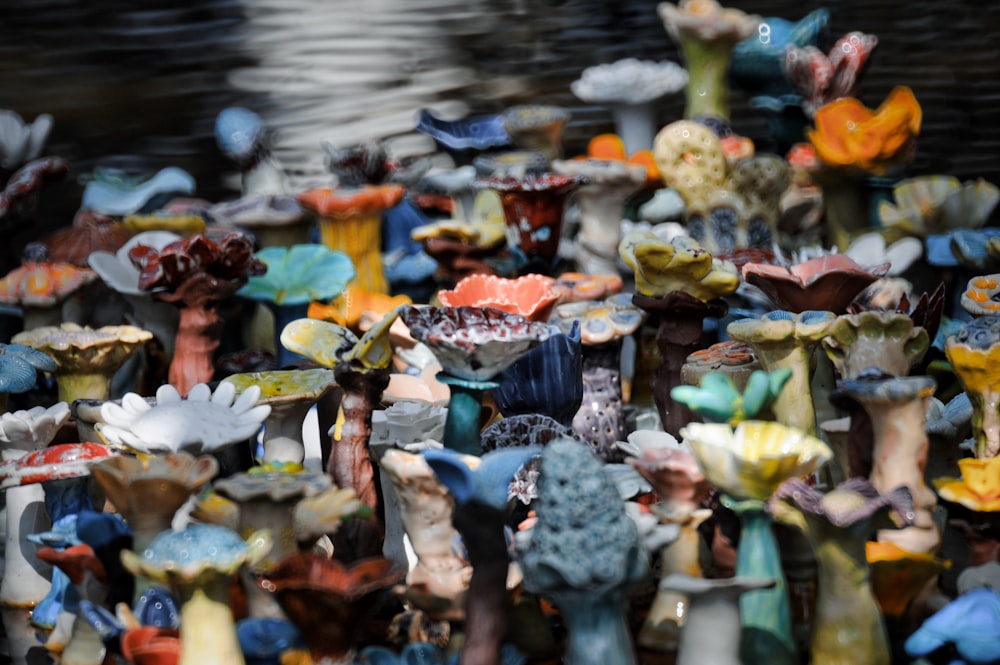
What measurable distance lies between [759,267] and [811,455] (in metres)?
0.66

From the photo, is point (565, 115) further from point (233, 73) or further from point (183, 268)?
point (233, 73)

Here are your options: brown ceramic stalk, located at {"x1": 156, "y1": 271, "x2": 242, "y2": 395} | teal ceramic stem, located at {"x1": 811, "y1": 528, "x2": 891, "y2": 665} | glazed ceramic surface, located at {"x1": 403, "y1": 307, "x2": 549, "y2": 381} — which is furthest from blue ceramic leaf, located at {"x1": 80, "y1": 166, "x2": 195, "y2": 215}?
teal ceramic stem, located at {"x1": 811, "y1": 528, "x2": 891, "y2": 665}

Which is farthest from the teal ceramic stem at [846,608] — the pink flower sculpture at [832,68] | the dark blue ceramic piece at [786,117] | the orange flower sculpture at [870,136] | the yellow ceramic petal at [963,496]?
the dark blue ceramic piece at [786,117]

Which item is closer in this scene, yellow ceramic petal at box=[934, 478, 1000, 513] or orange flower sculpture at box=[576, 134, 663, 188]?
yellow ceramic petal at box=[934, 478, 1000, 513]

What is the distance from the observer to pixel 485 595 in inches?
69.0

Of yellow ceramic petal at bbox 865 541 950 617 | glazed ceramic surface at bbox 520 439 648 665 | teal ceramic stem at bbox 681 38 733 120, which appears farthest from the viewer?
teal ceramic stem at bbox 681 38 733 120

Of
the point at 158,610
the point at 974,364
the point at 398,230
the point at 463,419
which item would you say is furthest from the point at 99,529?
the point at 398,230

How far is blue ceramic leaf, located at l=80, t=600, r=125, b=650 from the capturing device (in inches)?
70.2

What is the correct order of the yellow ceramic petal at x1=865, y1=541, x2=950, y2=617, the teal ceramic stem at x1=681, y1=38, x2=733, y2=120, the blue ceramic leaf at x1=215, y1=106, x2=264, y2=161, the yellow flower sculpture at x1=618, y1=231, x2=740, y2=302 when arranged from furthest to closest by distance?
the teal ceramic stem at x1=681, y1=38, x2=733, y2=120 < the blue ceramic leaf at x1=215, y1=106, x2=264, y2=161 < the yellow flower sculpture at x1=618, y1=231, x2=740, y2=302 < the yellow ceramic petal at x1=865, y1=541, x2=950, y2=617

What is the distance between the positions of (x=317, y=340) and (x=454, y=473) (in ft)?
1.72

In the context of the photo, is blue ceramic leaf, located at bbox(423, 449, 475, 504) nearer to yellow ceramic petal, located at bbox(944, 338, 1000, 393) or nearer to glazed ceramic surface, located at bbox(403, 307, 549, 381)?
glazed ceramic surface, located at bbox(403, 307, 549, 381)

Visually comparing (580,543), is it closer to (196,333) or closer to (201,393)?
(201,393)

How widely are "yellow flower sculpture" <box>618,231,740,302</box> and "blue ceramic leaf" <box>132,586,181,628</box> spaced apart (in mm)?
926

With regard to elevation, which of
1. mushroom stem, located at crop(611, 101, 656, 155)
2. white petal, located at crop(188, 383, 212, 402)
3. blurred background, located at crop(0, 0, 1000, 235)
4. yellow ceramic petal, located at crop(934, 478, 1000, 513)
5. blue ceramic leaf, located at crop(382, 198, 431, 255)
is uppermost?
white petal, located at crop(188, 383, 212, 402)
